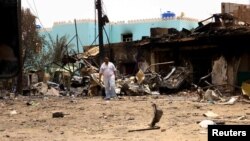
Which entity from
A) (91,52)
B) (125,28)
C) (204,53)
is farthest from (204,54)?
(125,28)

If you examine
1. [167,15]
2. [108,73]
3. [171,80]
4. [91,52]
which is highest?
[167,15]

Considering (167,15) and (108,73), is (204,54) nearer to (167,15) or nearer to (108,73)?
(108,73)

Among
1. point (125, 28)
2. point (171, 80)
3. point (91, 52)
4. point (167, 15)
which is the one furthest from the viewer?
point (167, 15)

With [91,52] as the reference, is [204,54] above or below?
below

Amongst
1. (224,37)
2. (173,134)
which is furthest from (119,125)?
(224,37)

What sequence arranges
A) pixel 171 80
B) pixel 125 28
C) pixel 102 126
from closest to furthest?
pixel 102 126 → pixel 171 80 → pixel 125 28

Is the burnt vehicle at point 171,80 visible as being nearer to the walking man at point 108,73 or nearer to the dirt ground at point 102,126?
the walking man at point 108,73

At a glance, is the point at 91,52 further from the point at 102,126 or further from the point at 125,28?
the point at 102,126

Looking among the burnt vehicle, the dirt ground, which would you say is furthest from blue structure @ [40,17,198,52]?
the dirt ground

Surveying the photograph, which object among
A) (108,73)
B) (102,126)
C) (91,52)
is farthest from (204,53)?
(102,126)

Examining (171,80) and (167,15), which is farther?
(167,15)

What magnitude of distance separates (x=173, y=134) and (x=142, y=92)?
1306cm

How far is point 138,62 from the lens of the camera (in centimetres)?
2762

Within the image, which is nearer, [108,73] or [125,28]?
[108,73]
